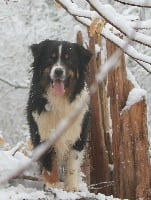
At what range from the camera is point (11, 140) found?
59.7 ft

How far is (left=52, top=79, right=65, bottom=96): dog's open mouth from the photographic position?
5004 millimetres

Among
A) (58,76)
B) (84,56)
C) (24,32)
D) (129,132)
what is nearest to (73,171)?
(129,132)

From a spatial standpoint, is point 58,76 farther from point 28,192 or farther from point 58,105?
point 28,192

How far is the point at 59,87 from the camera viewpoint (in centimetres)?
509

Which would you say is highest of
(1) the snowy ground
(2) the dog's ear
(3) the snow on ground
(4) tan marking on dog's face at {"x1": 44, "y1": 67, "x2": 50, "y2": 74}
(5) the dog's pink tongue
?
(1) the snowy ground

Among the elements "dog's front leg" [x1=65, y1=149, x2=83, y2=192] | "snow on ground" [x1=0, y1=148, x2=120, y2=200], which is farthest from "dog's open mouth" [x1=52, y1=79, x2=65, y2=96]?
"snow on ground" [x1=0, y1=148, x2=120, y2=200]

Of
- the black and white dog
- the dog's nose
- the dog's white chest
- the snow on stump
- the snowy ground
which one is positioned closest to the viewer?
the dog's nose

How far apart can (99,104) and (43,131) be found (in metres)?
1.41

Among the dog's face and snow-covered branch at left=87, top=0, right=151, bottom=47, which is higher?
the dog's face

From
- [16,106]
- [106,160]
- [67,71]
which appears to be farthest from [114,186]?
[16,106]

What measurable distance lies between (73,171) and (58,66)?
Answer: 113 centimetres

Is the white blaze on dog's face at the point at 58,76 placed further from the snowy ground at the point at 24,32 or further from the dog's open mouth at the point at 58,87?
the snowy ground at the point at 24,32

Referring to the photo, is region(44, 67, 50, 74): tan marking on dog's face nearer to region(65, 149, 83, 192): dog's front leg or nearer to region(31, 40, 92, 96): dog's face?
region(31, 40, 92, 96): dog's face

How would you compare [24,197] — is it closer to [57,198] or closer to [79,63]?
[57,198]
